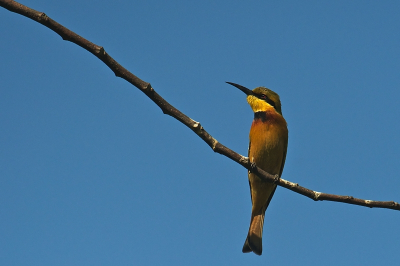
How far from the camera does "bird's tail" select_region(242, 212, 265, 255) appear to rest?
20.1 feet

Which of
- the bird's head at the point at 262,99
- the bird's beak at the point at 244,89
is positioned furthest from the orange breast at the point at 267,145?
the bird's beak at the point at 244,89

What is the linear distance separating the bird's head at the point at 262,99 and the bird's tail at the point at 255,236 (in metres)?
1.90

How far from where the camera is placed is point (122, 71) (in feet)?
6.92

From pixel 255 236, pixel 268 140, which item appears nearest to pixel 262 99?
pixel 268 140

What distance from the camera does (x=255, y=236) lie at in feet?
20.9

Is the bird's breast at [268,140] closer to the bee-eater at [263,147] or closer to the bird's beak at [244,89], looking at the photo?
the bee-eater at [263,147]

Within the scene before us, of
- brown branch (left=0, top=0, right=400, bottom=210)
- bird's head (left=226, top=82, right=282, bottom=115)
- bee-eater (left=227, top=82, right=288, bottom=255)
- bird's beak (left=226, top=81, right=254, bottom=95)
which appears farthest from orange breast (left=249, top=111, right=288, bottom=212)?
brown branch (left=0, top=0, right=400, bottom=210)

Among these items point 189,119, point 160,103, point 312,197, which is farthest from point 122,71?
point 312,197

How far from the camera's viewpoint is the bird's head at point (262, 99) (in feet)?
21.7

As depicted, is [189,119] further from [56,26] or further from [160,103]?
[56,26]

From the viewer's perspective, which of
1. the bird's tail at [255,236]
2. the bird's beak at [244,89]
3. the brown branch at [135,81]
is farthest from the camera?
the bird's tail at [255,236]

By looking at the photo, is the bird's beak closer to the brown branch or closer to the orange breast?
the orange breast

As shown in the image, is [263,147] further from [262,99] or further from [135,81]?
[135,81]

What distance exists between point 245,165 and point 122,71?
1.16 meters
